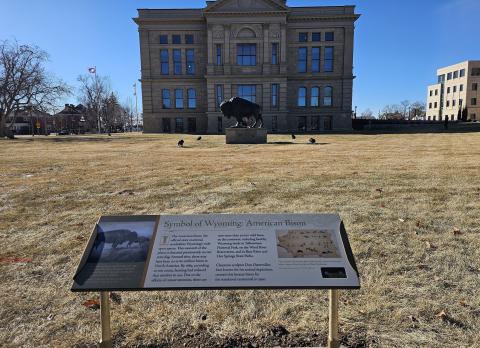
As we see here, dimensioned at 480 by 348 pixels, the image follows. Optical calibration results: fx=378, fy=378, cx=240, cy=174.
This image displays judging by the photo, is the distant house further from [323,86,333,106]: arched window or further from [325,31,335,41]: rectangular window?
[325,31,335,41]: rectangular window

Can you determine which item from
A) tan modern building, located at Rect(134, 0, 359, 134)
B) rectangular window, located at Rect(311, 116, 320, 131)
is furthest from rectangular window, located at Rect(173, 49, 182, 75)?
rectangular window, located at Rect(311, 116, 320, 131)

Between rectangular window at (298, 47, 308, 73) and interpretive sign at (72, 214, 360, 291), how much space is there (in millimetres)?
66366

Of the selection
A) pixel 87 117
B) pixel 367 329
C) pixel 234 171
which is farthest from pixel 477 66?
pixel 367 329

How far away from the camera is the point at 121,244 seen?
2.88m

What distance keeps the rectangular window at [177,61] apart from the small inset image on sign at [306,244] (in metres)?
66.9

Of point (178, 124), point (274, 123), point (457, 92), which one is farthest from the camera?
point (457, 92)

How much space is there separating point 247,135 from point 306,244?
26.6 meters

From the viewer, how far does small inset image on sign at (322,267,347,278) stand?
8.69 feet

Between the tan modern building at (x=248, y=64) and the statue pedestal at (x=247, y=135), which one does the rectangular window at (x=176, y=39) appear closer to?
the tan modern building at (x=248, y=64)

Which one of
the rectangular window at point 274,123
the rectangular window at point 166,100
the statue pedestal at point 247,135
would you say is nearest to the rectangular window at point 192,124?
the rectangular window at point 166,100

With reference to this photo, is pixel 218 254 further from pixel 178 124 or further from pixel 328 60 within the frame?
pixel 328 60

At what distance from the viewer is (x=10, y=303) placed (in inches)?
157

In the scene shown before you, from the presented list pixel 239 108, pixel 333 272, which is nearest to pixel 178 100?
pixel 239 108

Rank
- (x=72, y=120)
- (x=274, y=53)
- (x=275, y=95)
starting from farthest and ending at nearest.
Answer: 1. (x=72, y=120)
2. (x=275, y=95)
3. (x=274, y=53)
